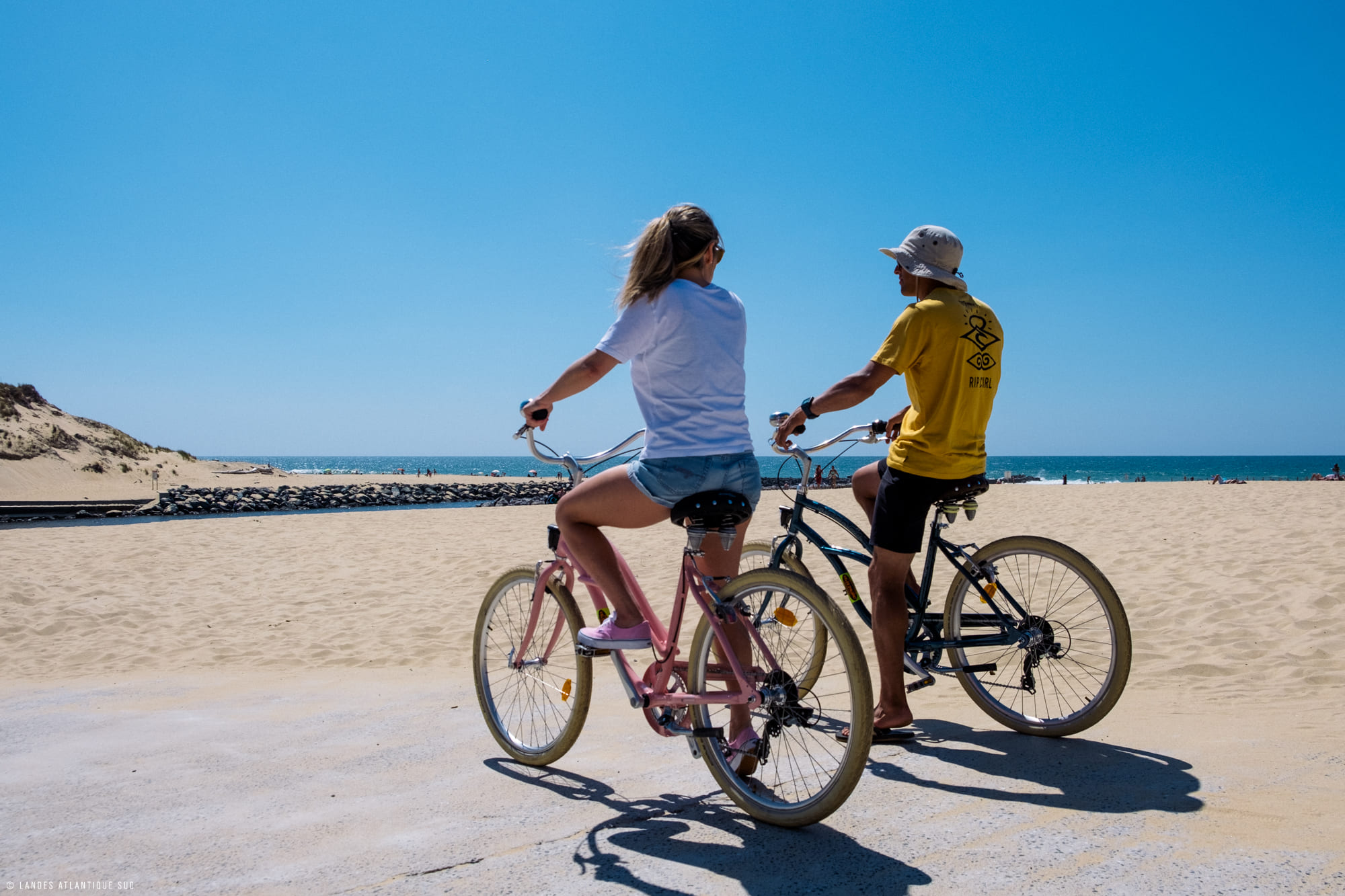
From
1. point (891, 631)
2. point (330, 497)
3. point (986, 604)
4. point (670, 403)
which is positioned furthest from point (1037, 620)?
point (330, 497)

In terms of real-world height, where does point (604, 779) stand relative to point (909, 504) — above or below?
below

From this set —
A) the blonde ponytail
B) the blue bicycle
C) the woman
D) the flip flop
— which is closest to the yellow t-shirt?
the blue bicycle

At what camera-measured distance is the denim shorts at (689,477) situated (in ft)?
8.80

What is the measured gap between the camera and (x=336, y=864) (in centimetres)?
241

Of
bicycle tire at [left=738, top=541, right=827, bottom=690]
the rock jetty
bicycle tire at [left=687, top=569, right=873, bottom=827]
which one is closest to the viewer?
bicycle tire at [left=687, top=569, right=873, bottom=827]

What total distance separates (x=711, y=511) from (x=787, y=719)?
0.67 metres

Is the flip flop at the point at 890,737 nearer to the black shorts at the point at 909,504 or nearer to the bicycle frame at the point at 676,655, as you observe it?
the black shorts at the point at 909,504

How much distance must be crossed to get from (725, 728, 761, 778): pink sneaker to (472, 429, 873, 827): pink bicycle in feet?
0.05

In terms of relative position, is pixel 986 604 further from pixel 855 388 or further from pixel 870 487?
pixel 855 388

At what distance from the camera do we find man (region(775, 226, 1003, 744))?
10.9 ft

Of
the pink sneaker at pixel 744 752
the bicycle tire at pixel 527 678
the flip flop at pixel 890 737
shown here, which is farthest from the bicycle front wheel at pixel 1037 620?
the bicycle tire at pixel 527 678

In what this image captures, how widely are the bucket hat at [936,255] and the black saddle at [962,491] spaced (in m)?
0.80

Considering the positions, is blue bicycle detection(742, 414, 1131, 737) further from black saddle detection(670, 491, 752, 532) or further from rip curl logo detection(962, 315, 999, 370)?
black saddle detection(670, 491, 752, 532)

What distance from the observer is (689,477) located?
2674 millimetres
